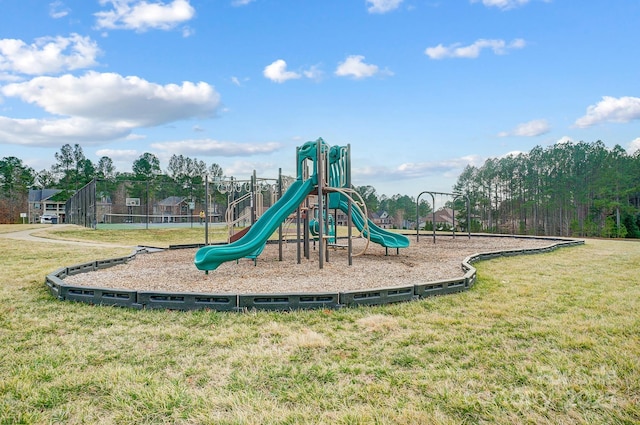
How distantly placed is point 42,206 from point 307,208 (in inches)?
2105

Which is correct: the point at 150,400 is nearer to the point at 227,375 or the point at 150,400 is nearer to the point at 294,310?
the point at 227,375

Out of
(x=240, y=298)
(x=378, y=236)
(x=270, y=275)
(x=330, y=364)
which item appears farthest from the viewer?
(x=378, y=236)

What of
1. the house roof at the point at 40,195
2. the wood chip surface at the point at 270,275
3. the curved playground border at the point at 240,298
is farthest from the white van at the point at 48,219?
the curved playground border at the point at 240,298

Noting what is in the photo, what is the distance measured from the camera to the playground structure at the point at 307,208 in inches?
291

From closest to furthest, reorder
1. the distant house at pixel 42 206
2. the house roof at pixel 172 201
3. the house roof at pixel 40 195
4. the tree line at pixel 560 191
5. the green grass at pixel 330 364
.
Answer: the green grass at pixel 330 364 < the house roof at pixel 172 201 < the tree line at pixel 560 191 < the distant house at pixel 42 206 < the house roof at pixel 40 195

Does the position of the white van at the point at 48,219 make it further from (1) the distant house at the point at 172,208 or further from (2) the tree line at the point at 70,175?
(1) the distant house at the point at 172,208

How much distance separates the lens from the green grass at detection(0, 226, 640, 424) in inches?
96.0

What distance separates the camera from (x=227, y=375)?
2953 millimetres

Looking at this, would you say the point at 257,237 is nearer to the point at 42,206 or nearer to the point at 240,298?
the point at 240,298

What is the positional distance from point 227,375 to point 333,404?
91 centimetres

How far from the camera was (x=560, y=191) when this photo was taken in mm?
37062

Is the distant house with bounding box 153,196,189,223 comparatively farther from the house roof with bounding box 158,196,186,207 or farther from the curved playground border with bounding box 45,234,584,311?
the curved playground border with bounding box 45,234,584,311

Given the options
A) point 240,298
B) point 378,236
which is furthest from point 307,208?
point 240,298

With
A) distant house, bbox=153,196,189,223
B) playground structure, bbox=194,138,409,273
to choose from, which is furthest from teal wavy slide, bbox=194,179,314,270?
distant house, bbox=153,196,189,223
